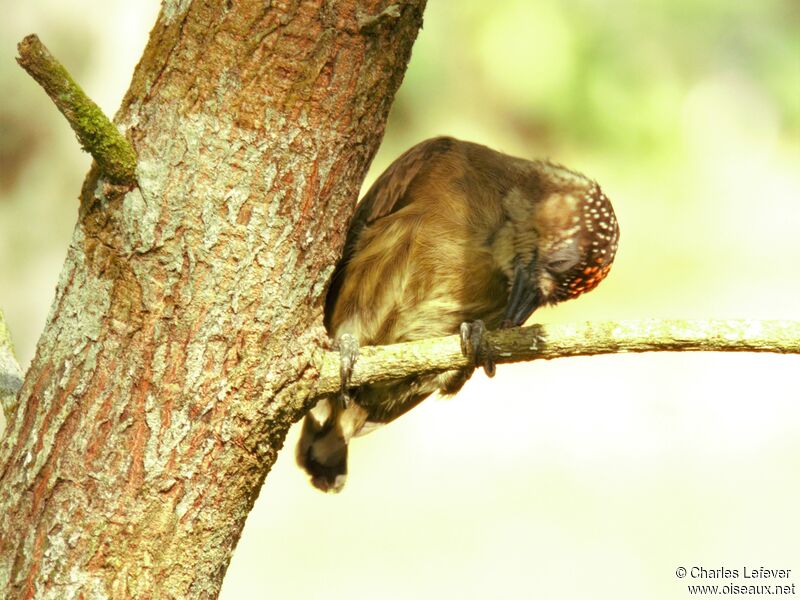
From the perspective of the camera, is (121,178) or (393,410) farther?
(393,410)

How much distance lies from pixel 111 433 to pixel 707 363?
7.04 metres

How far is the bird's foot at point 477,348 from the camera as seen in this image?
8.12 ft

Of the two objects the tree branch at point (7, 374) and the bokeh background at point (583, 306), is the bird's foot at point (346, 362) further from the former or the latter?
the bokeh background at point (583, 306)

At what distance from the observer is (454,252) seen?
339 cm

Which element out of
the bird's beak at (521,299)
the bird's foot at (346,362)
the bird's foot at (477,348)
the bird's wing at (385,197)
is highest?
the bird's wing at (385,197)

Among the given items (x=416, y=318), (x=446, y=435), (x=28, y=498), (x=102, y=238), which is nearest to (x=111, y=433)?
(x=28, y=498)

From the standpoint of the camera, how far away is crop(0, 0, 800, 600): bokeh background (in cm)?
650

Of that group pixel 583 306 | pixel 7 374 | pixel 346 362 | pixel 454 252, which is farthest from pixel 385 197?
pixel 583 306

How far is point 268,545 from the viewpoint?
6.79 meters

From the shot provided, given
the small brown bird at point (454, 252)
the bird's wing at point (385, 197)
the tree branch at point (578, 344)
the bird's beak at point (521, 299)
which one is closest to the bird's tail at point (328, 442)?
the small brown bird at point (454, 252)

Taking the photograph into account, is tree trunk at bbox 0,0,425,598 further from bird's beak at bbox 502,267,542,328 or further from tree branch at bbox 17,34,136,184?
bird's beak at bbox 502,267,542,328

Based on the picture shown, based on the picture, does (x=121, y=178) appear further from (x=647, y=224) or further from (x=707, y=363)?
(x=647, y=224)

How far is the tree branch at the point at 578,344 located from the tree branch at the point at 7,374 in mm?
727

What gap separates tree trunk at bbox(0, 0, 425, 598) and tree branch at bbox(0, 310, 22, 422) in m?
0.11
